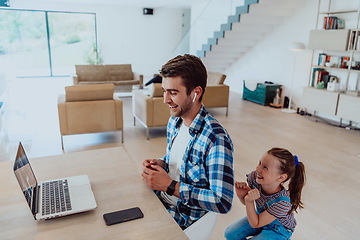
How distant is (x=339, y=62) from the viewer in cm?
539

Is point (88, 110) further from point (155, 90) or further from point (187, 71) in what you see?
point (187, 71)

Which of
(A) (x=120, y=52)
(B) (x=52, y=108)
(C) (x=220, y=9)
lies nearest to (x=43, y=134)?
(B) (x=52, y=108)

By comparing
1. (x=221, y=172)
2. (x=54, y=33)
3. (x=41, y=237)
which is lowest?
(x=41, y=237)

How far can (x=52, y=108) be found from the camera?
6.12m

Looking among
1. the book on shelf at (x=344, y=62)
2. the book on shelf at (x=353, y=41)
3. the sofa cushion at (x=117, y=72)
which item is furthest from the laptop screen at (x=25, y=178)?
the sofa cushion at (x=117, y=72)

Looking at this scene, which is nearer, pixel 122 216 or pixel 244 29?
pixel 122 216

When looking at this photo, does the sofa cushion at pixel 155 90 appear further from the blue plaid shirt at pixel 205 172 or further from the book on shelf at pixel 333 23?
the book on shelf at pixel 333 23

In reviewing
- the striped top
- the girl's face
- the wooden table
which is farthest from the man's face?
the striped top

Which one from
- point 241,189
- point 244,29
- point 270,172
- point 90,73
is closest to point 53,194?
point 241,189

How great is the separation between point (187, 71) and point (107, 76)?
22.3 feet

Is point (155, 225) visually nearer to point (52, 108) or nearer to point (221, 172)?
point (221, 172)

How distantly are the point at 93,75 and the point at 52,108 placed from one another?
68.6 inches

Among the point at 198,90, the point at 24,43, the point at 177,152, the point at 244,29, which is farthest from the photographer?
the point at 24,43

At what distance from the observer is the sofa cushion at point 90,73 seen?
24.4 ft
